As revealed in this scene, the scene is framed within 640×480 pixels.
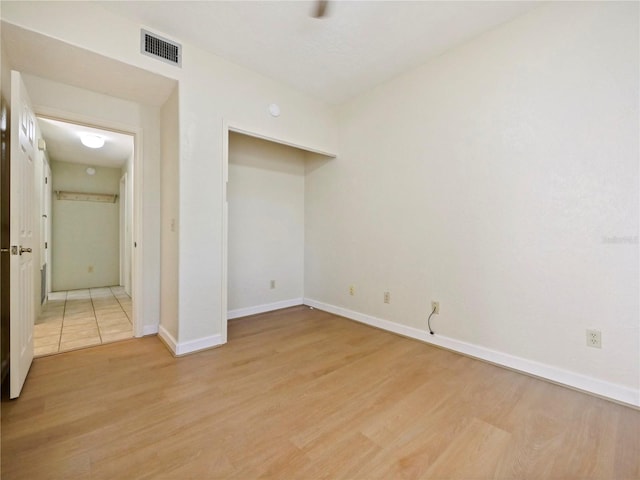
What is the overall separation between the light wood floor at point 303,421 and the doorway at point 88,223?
2342 mm

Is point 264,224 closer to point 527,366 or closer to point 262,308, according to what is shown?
point 262,308

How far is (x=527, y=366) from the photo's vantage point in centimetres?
219

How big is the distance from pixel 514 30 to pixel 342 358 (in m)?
2.98

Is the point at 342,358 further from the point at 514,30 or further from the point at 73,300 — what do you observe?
the point at 73,300

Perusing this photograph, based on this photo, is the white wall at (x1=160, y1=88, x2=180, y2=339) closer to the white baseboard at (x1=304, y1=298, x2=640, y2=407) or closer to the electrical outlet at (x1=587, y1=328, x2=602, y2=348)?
the white baseboard at (x1=304, y1=298, x2=640, y2=407)

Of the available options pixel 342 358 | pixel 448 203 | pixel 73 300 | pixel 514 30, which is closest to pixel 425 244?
pixel 448 203

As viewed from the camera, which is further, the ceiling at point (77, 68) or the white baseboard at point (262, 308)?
the white baseboard at point (262, 308)

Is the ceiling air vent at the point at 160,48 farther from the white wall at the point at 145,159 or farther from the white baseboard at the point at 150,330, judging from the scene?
the white baseboard at the point at 150,330

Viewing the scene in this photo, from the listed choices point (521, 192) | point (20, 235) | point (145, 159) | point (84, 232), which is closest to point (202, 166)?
point (145, 159)

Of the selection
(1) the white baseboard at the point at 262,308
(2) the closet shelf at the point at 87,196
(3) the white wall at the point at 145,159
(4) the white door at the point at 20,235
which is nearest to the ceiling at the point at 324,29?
(3) the white wall at the point at 145,159

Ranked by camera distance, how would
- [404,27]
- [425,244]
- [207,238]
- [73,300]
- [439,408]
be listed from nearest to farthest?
1. [439,408]
2. [404,27]
3. [207,238]
4. [425,244]
5. [73,300]

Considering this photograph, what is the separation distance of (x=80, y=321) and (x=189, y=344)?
1.88 meters

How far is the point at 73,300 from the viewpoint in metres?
4.48

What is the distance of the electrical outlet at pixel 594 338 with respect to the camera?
1.92 meters
